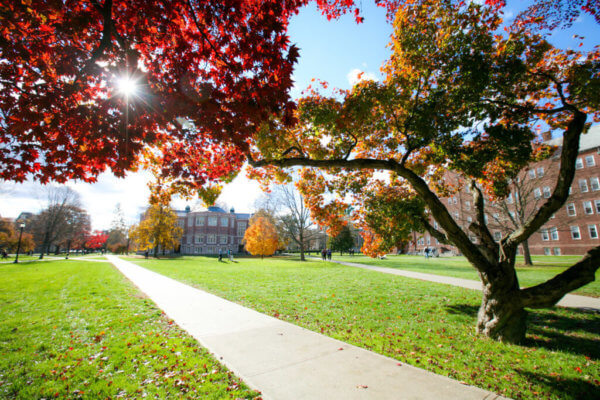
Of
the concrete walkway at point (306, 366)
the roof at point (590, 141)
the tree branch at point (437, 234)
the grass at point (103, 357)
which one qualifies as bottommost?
the grass at point (103, 357)

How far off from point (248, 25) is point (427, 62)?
4.48 m

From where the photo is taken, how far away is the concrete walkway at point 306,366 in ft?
10.1

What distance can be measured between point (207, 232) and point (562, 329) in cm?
6205

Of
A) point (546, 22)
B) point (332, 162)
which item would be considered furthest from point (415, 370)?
point (546, 22)

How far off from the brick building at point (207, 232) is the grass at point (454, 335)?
54366 millimetres

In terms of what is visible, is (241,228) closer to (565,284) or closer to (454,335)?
(454,335)

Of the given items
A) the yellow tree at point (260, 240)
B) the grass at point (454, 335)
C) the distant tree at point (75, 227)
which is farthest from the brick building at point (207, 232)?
the grass at point (454, 335)

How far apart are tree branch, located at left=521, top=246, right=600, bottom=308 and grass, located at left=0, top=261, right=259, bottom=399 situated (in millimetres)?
5833

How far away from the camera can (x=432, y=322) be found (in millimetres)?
6484

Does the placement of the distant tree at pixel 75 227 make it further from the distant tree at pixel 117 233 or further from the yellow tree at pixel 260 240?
the yellow tree at pixel 260 240

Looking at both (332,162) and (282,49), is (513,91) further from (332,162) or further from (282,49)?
(282,49)

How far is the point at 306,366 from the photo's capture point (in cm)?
375

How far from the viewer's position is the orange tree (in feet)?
17.5

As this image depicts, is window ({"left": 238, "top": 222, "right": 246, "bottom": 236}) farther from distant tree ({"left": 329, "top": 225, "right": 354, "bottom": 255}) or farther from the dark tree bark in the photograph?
the dark tree bark
